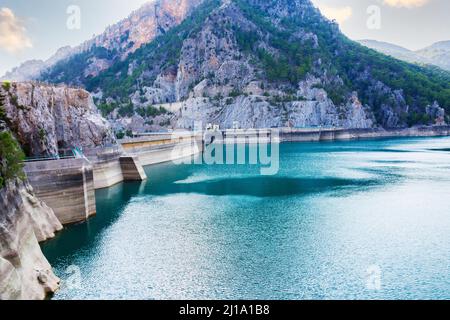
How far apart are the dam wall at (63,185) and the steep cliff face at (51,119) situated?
15.5 feet

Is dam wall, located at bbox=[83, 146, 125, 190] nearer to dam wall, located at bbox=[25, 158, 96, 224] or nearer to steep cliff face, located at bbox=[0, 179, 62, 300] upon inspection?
dam wall, located at bbox=[25, 158, 96, 224]

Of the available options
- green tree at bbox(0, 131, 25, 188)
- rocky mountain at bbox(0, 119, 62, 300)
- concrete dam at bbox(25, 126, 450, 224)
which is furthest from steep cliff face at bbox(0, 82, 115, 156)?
rocky mountain at bbox(0, 119, 62, 300)

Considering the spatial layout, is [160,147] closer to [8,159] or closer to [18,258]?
[8,159]

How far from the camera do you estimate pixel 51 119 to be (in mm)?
46312

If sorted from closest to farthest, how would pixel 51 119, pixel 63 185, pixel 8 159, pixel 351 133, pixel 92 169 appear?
1. pixel 8 159
2. pixel 63 185
3. pixel 92 169
4. pixel 51 119
5. pixel 351 133

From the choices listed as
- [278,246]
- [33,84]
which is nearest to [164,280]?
[278,246]

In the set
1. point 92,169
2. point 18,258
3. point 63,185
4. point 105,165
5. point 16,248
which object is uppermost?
point 92,169

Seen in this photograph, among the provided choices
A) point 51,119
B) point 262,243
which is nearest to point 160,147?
point 51,119

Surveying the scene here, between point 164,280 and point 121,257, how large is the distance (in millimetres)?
5644

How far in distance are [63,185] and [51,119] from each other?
1193 centimetres

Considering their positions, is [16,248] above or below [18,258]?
above

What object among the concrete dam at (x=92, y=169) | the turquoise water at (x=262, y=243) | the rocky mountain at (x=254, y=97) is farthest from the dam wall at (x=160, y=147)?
the rocky mountain at (x=254, y=97)
